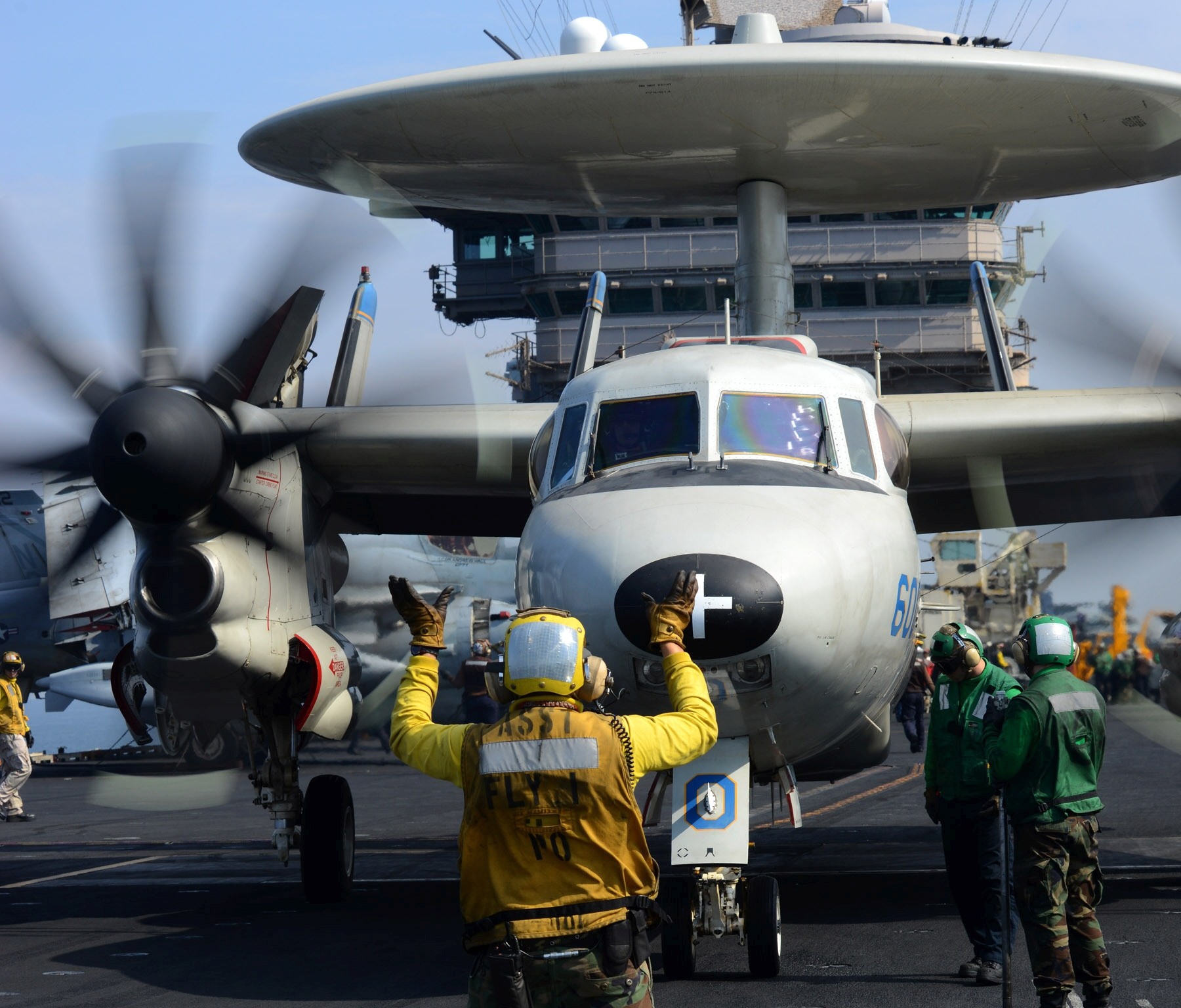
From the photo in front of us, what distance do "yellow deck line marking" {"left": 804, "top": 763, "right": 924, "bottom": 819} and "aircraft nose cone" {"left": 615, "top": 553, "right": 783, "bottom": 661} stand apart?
11707 millimetres

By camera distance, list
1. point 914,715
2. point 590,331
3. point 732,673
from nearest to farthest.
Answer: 1. point 732,673
2. point 590,331
3. point 914,715

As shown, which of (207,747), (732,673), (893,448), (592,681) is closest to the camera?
(592,681)

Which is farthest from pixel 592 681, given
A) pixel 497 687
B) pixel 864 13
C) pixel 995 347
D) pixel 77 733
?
pixel 77 733

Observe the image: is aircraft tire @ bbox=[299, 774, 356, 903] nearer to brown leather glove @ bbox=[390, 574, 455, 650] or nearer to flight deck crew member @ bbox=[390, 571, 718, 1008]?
brown leather glove @ bbox=[390, 574, 455, 650]

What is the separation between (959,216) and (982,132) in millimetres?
37589

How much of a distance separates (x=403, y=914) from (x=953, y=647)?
5095 mm

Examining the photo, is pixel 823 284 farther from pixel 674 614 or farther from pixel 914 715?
pixel 674 614

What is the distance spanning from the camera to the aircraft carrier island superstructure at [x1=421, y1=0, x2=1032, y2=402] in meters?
47.3

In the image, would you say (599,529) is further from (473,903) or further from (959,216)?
(959,216)

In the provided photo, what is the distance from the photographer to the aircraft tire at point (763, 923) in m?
8.05

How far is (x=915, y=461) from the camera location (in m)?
11.8

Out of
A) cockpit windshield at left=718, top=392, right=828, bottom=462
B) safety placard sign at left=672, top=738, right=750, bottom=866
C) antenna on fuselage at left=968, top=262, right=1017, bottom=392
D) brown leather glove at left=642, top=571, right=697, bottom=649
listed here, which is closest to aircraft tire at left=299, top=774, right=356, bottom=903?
safety placard sign at left=672, top=738, right=750, bottom=866

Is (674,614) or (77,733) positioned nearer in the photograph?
(674,614)

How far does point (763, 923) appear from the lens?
8070 millimetres
